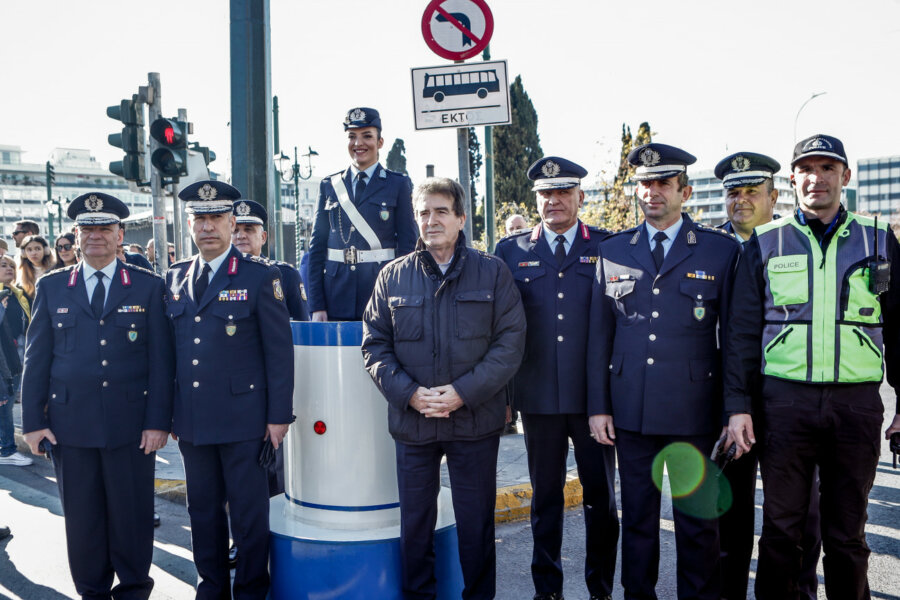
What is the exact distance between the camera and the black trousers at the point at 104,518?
12.3ft

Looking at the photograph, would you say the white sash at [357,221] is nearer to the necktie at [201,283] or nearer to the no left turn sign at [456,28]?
the necktie at [201,283]

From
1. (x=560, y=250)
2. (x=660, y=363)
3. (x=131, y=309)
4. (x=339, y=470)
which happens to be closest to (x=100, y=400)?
(x=131, y=309)

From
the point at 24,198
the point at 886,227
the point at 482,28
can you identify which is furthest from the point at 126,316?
the point at 24,198

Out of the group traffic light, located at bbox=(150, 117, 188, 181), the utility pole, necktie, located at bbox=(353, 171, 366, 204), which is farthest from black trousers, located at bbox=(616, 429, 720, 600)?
the utility pole

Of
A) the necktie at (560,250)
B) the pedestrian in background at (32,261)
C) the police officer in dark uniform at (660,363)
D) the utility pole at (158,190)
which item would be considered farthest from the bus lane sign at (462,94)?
the pedestrian in background at (32,261)

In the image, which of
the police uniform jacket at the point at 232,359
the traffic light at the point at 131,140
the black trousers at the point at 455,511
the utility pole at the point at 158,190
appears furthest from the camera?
the traffic light at the point at 131,140

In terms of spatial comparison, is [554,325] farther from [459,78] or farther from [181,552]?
[181,552]

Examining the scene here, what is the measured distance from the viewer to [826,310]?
3.15m

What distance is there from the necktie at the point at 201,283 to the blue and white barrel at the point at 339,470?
0.53m

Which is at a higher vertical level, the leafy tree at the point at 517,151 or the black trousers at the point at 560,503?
the leafy tree at the point at 517,151

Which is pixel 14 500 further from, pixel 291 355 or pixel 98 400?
pixel 291 355

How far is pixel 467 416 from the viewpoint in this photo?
3.43 m

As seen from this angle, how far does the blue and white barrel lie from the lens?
12.0 feet

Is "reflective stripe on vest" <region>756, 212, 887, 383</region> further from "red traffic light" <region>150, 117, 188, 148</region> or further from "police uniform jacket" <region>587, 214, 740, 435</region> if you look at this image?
"red traffic light" <region>150, 117, 188, 148</region>
